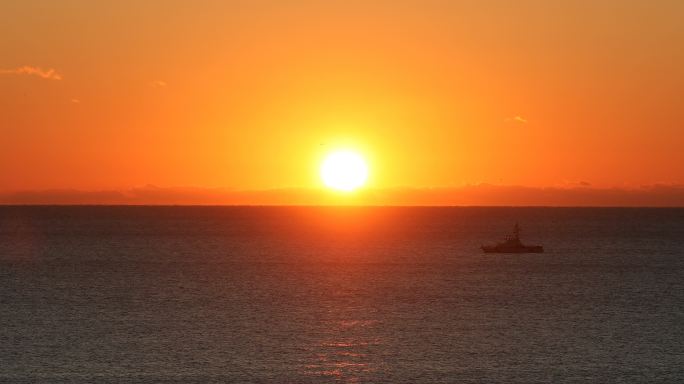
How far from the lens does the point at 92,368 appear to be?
58.6m

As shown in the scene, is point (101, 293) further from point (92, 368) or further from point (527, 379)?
point (527, 379)

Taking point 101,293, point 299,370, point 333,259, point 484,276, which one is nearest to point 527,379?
point 299,370

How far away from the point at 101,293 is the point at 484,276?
53243 millimetres

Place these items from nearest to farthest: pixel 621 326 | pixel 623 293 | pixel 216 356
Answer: pixel 216 356
pixel 621 326
pixel 623 293

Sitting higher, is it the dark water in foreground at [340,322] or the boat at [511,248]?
the boat at [511,248]

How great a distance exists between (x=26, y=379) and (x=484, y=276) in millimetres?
81997

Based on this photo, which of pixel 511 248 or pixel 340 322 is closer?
pixel 340 322

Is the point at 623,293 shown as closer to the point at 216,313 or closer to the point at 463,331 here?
the point at 463,331

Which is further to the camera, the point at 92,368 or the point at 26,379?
the point at 92,368

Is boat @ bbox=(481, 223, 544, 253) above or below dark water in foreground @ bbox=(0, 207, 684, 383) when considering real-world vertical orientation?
above

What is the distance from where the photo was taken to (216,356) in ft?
206

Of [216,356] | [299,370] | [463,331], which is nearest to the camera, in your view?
[299,370]

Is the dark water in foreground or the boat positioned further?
the boat

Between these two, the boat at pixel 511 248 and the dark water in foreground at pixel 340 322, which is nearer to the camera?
the dark water in foreground at pixel 340 322
